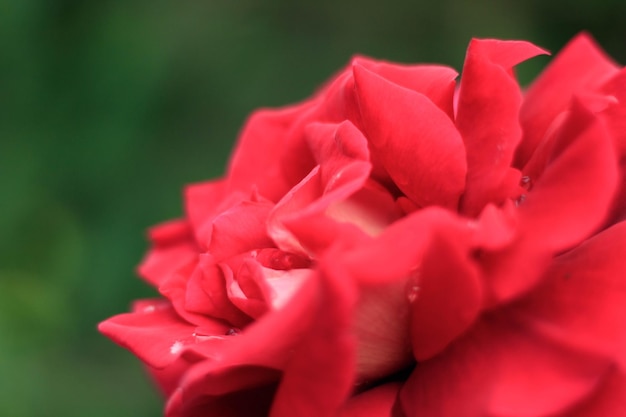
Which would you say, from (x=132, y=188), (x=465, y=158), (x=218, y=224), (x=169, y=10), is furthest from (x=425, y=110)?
(x=169, y=10)

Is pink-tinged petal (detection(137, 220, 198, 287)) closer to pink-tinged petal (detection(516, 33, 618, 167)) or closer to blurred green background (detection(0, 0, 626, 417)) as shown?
pink-tinged petal (detection(516, 33, 618, 167))

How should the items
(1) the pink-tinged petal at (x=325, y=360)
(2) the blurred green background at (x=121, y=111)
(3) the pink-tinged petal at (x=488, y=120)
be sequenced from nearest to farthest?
(1) the pink-tinged petal at (x=325, y=360) → (3) the pink-tinged petal at (x=488, y=120) → (2) the blurred green background at (x=121, y=111)

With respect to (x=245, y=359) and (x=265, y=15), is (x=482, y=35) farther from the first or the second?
(x=245, y=359)

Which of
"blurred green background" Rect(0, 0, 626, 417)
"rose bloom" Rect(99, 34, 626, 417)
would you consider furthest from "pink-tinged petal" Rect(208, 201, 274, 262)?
"blurred green background" Rect(0, 0, 626, 417)

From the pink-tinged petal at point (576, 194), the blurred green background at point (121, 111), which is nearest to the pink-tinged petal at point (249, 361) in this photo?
the pink-tinged petal at point (576, 194)

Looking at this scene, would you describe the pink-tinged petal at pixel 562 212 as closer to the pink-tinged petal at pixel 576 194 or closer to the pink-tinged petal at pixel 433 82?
the pink-tinged petal at pixel 576 194

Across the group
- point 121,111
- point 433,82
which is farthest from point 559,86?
point 121,111
